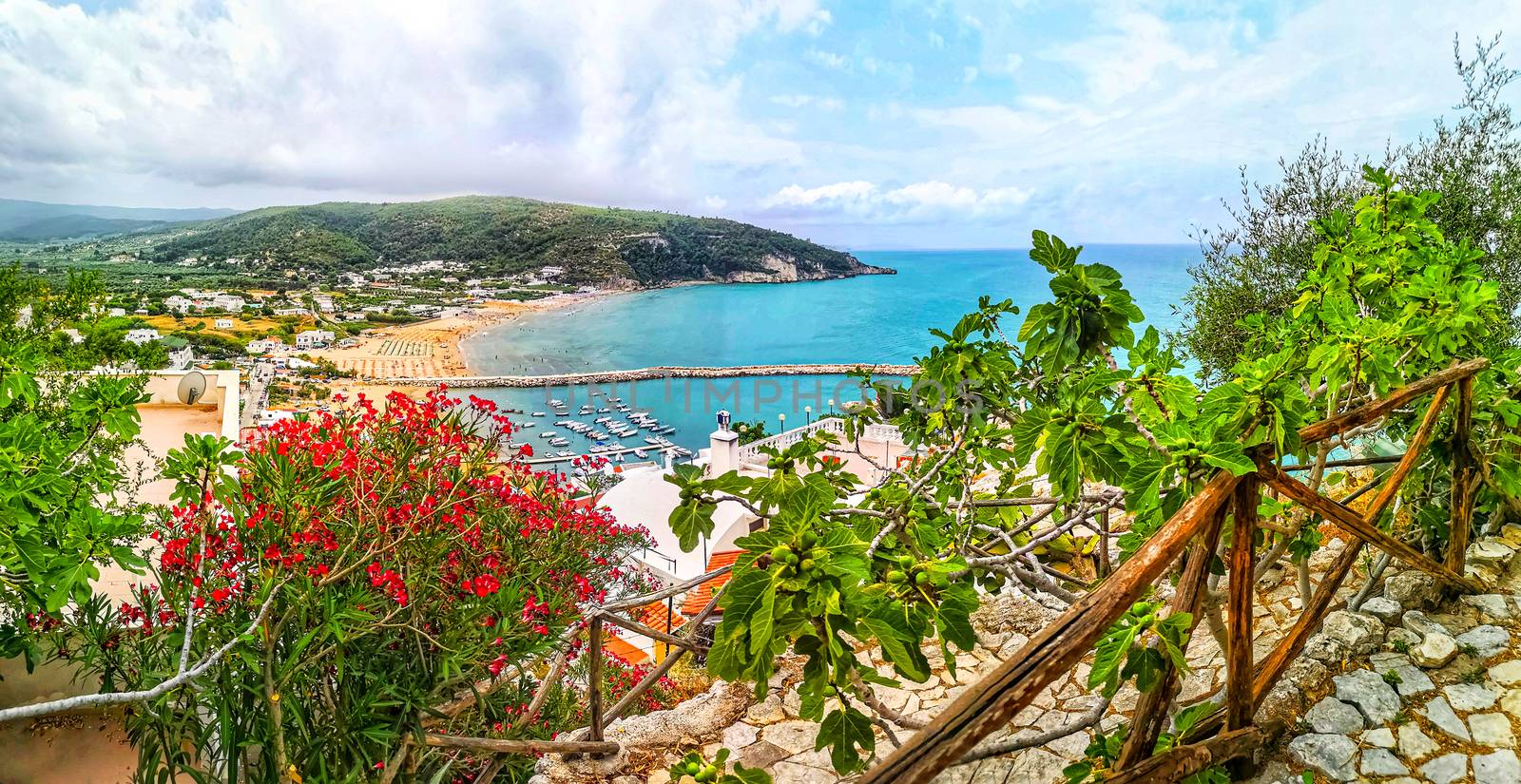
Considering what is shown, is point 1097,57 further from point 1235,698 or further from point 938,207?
point 938,207

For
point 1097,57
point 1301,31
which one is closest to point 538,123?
point 1097,57

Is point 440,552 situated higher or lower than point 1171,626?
lower

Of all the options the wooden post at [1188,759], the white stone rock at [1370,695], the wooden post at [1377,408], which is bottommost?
the white stone rock at [1370,695]

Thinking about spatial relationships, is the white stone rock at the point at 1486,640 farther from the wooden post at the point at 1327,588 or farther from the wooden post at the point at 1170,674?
the wooden post at the point at 1170,674

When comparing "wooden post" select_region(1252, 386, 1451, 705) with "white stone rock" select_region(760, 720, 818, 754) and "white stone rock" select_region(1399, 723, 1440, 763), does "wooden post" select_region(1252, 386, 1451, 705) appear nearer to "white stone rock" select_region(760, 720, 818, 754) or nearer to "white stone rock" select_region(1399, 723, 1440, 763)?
"white stone rock" select_region(1399, 723, 1440, 763)

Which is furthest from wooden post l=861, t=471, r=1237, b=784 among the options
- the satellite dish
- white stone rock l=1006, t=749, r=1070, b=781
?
the satellite dish

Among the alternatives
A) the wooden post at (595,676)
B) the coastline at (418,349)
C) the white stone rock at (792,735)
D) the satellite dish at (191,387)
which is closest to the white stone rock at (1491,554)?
the white stone rock at (792,735)

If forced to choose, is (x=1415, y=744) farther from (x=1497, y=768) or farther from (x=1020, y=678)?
(x=1020, y=678)
